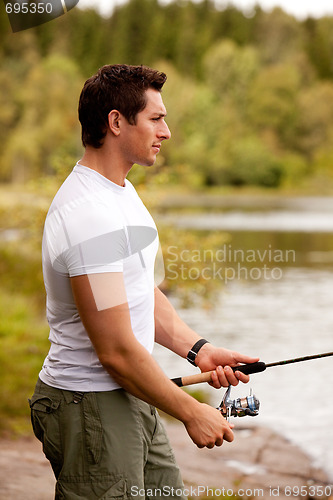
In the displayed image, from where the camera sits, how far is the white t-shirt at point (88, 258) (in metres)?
1.71

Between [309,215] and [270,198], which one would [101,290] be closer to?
[309,215]

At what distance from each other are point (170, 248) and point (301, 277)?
8324mm

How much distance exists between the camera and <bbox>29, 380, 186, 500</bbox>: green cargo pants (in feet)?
5.86

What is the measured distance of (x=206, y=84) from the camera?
1971 inches

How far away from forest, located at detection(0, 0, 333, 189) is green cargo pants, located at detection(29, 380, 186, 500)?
26514 millimetres

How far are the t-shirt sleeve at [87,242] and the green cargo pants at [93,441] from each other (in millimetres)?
333

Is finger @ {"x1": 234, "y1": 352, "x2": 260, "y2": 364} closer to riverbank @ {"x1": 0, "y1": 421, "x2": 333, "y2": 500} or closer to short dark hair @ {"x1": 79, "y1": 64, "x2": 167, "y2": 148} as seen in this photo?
short dark hair @ {"x1": 79, "y1": 64, "x2": 167, "y2": 148}

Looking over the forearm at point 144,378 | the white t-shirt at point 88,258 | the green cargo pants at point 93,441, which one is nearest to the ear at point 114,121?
the white t-shirt at point 88,258

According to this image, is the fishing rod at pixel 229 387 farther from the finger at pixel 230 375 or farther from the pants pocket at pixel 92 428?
the pants pocket at pixel 92 428

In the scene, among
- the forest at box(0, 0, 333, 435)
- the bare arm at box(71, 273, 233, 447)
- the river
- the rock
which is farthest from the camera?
the forest at box(0, 0, 333, 435)

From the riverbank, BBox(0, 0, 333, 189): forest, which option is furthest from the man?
BBox(0, 0, 333, 189): forest

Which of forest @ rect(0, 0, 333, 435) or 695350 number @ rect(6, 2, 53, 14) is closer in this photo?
695350 number @ rect(6, 2, 53, 14)

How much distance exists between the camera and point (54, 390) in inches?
72.7

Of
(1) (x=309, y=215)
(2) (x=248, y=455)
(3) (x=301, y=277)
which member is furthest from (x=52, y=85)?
(2) (x=248, y=455)
